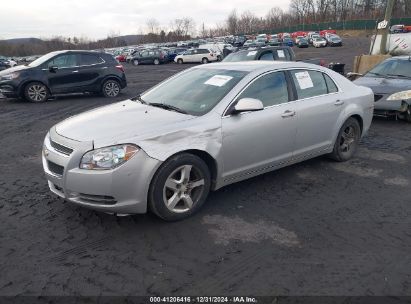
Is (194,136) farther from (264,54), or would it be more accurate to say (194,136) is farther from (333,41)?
(333,41)

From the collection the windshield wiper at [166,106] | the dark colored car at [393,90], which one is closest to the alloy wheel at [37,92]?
the windshield wiper at [166,106]

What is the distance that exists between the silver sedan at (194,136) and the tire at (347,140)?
47mm

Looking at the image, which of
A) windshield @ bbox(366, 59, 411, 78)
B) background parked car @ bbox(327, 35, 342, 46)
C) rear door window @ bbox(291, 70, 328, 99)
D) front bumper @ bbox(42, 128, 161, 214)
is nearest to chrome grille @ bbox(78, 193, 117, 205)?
front bumper @ bbox(42, 128, 161, 214)

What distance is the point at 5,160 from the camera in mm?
5922

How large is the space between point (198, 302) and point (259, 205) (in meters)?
1.72

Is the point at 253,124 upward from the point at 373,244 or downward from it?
upward

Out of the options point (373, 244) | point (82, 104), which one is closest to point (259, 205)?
point (373, 244)

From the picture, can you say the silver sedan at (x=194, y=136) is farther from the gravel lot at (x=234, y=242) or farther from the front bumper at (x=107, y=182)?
the gravel lot at (x=234, y=242)

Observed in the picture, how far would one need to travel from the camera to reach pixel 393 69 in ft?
28.8

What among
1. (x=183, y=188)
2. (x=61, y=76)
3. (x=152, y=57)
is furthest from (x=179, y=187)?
(x=152, y=57)

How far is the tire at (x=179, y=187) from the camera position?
353cm

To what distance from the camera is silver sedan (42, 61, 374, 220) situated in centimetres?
339

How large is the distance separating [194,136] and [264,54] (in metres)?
8.05

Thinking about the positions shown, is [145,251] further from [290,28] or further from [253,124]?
[290,28]
